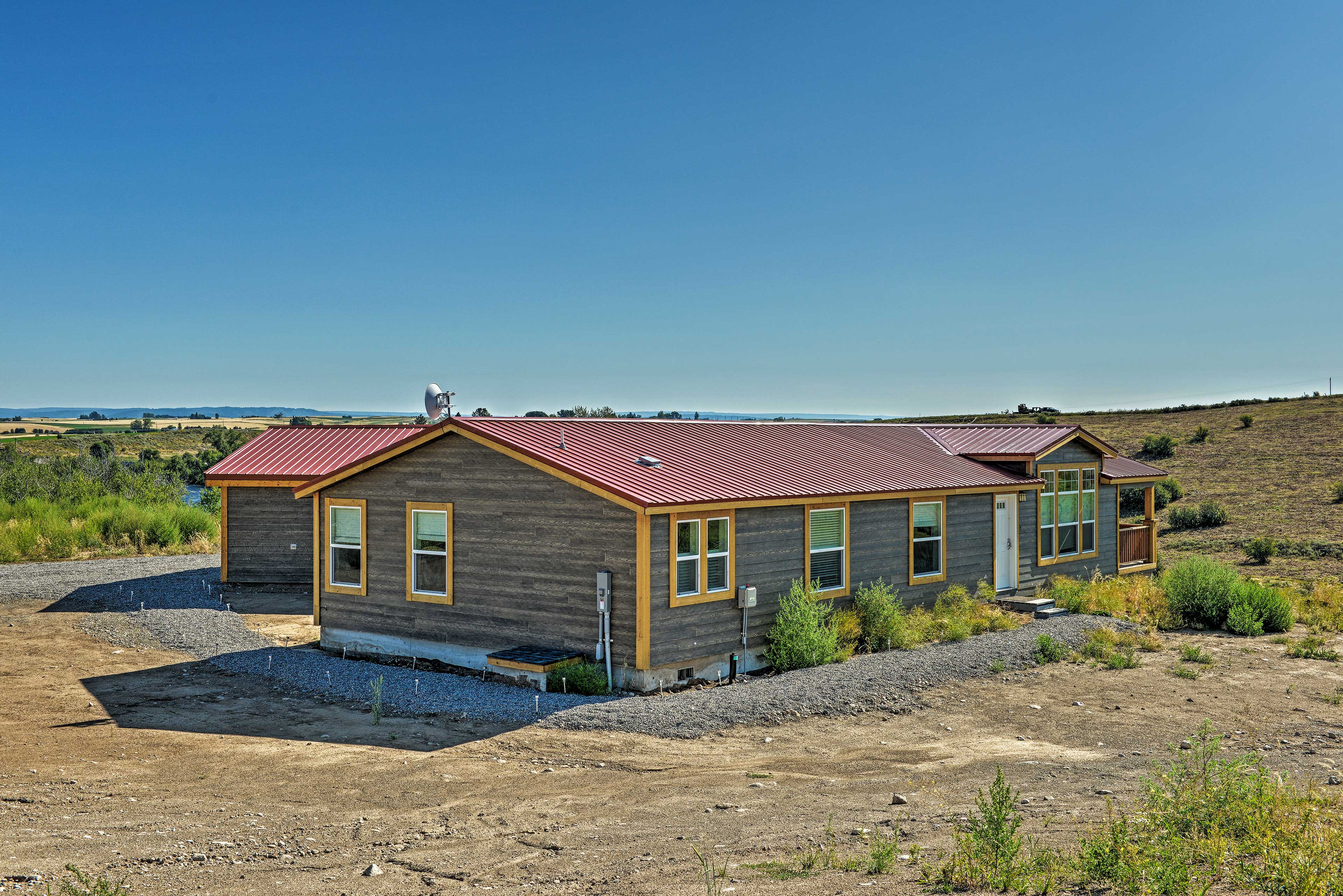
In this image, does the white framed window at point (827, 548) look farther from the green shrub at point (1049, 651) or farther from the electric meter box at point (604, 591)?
the electric meter box at point (604, 591)

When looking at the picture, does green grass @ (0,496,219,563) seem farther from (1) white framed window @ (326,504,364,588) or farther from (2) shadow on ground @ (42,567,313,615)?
(1) white framed window @ (326,504,364,588)

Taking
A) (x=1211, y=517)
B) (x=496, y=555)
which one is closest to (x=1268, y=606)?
(x=496, y=555)

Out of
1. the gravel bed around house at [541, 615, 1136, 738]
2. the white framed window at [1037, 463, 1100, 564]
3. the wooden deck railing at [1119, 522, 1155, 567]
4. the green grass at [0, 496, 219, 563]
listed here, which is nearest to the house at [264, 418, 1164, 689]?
the gravel bed around house at [541, 615, 1136, 738]

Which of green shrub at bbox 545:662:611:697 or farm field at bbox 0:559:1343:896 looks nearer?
farm field at bbox 0:559:1343:896

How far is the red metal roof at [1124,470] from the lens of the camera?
74.9ft

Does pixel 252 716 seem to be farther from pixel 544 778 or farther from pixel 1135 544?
pixel 1135 544

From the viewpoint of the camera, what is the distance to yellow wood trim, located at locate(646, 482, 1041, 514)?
41.7 feet

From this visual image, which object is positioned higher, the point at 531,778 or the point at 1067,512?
the point at 1067,512

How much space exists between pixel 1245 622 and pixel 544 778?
47.2 feet

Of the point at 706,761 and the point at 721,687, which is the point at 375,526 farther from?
the point at 706,761

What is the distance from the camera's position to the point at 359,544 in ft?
51.9

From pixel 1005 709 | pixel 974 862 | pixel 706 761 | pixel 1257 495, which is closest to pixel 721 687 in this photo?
pixel 706 761

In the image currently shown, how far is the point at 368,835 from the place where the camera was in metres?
7.71

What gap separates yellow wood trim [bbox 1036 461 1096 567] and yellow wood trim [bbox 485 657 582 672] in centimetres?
1205
